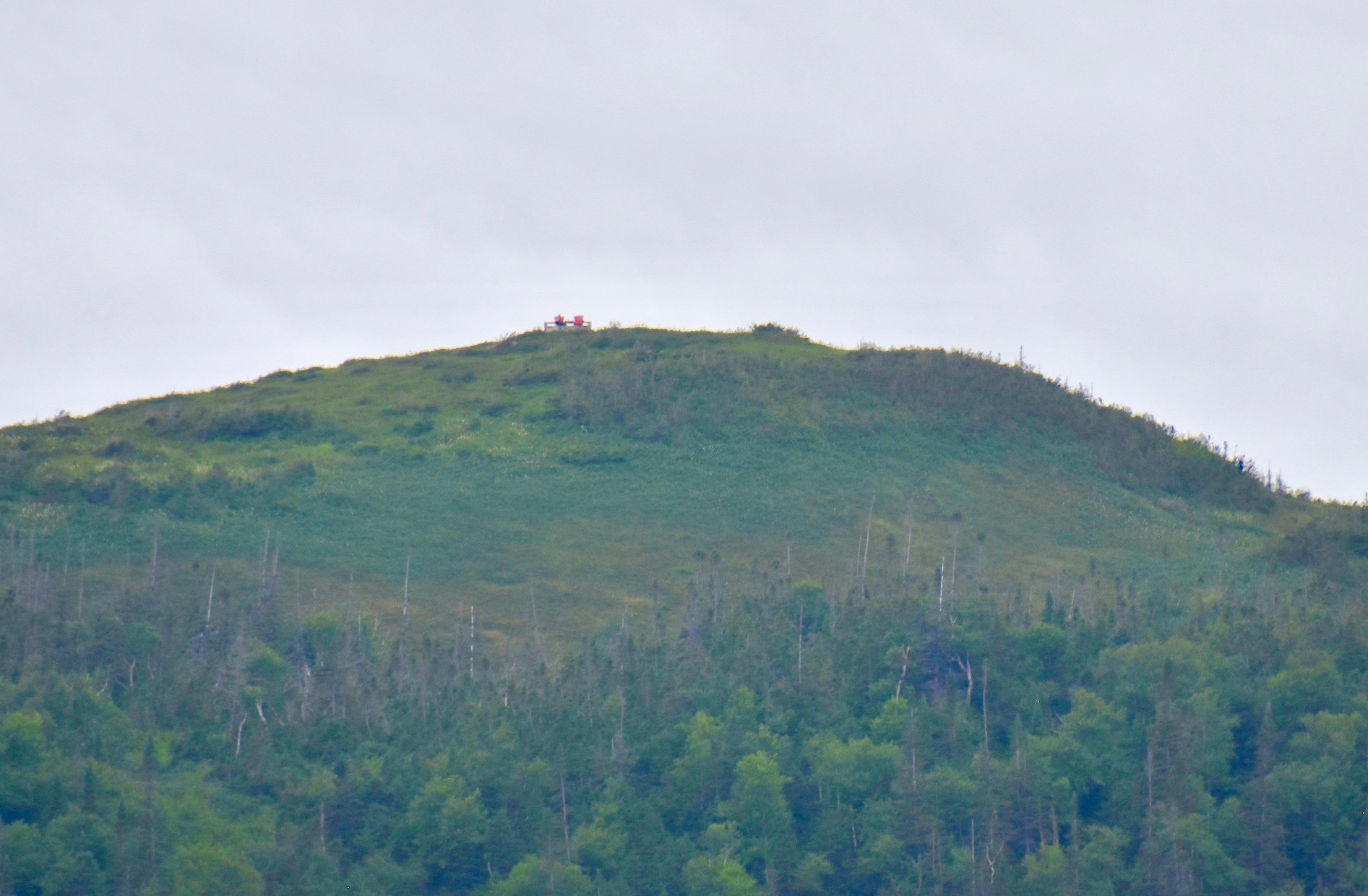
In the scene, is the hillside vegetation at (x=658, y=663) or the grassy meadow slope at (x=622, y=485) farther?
the grassy meadow slope at (x=622, y=485)

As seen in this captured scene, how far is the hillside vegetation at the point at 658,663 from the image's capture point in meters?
38.8

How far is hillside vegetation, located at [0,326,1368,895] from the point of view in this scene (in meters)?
38.8

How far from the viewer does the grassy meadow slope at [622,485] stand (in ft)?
186

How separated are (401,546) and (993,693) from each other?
23943mm

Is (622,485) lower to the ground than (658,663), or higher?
higher

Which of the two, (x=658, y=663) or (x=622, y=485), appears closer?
(x=658, y=663)

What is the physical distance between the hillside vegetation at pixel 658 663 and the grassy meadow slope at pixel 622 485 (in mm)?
267

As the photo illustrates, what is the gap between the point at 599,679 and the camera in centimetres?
4534

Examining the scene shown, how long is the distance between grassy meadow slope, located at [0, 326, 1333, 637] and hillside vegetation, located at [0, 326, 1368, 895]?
0.87 ft

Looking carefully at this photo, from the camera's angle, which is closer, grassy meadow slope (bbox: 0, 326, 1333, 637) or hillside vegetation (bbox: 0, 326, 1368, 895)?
hillside vegetation (bbox: 0, 326, 1368, 895)

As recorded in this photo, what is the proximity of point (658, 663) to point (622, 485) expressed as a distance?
2029cm

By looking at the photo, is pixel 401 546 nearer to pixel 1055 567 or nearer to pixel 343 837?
pixel 343 837

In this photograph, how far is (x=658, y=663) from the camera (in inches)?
1847

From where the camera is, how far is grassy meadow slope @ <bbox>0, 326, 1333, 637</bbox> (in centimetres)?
5675
